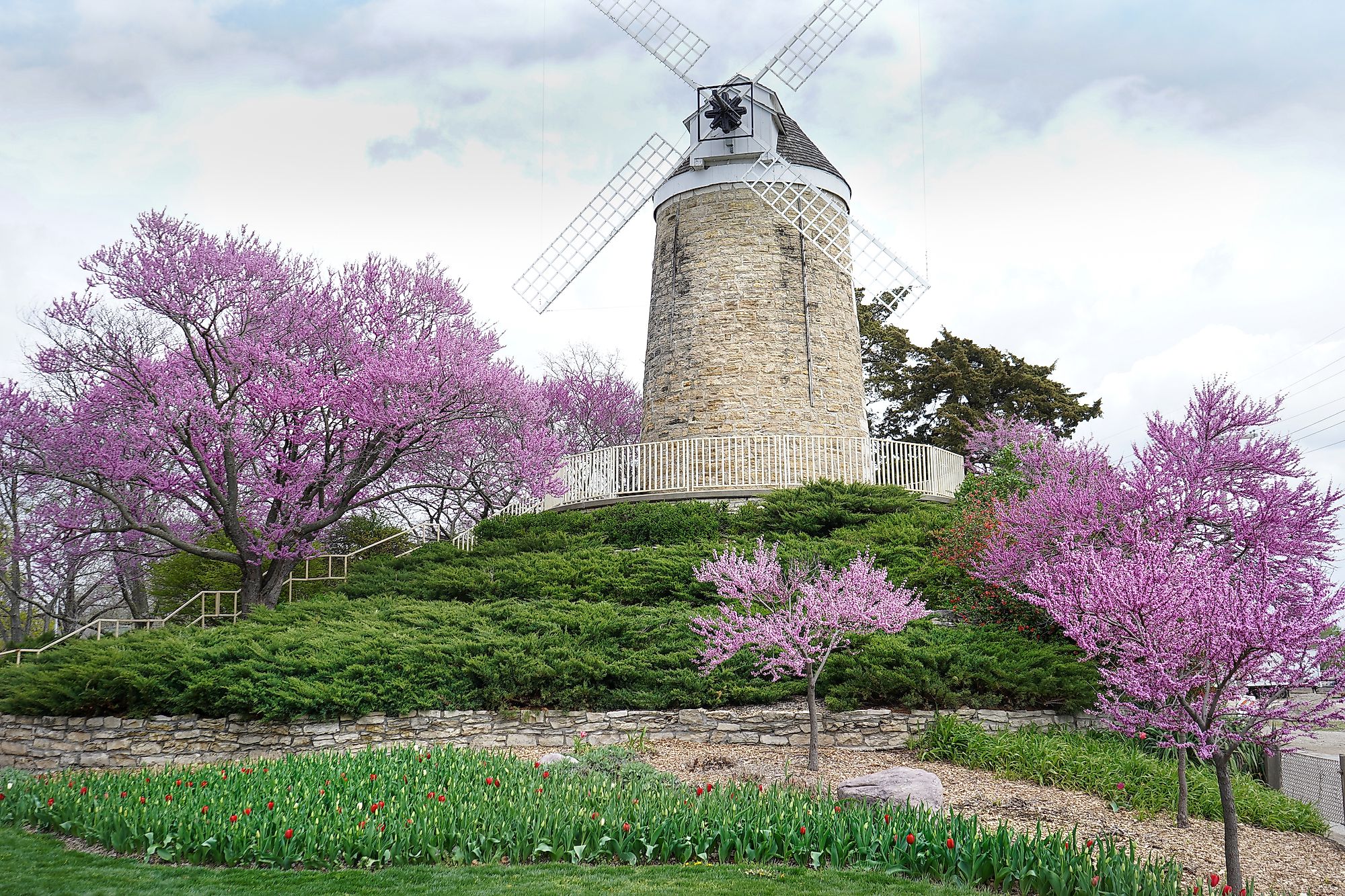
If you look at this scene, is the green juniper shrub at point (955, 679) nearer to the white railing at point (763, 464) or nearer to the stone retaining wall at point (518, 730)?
the stone retaining wall at point (518, 730)

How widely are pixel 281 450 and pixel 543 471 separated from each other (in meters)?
4.59

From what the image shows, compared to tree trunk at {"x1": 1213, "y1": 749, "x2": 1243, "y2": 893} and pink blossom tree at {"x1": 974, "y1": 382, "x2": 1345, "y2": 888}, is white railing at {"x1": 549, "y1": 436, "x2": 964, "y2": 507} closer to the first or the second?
pink blossom tree at {"x1": 974, "y1": 382, "x2": 1345, "y2": 888}

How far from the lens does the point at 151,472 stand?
14844 mm

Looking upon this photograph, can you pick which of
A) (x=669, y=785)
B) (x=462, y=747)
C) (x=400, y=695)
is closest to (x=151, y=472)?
(x=400, y=695)

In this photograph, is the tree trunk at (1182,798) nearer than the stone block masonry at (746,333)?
Yes

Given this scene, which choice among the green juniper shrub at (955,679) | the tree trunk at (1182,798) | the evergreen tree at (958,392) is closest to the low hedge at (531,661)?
the green juniper shrub at (955,679)

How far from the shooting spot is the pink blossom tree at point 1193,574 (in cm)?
555

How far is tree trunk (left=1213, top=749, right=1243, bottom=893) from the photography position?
18.5 feet

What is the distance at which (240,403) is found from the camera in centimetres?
1580

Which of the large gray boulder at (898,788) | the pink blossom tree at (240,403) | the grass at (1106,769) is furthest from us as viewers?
the pink blossom tree at (240,403)

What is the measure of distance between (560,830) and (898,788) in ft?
8.41

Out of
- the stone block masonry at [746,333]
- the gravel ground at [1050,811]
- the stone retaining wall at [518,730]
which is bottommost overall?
the gravel ground at [1050,811]

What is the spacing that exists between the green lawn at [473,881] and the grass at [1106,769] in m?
3.46

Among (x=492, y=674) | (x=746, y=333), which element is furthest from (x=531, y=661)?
(x=746, y=333)
